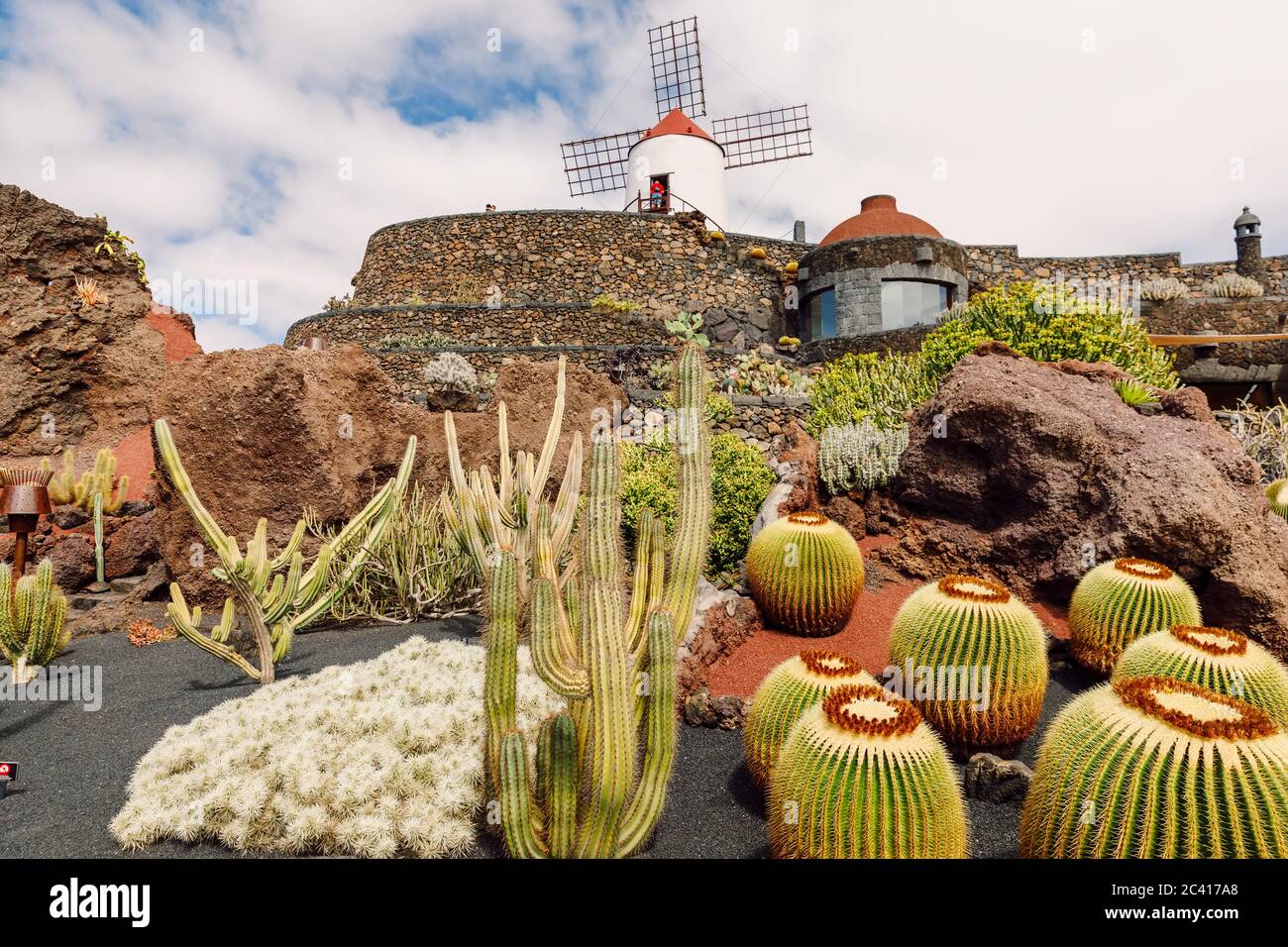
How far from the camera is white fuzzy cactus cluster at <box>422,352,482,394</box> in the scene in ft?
49.5

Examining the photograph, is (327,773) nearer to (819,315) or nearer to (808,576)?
(808,576)

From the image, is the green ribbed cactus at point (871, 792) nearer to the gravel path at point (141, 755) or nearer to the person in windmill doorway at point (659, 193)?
the gravel path at point (141, 755)

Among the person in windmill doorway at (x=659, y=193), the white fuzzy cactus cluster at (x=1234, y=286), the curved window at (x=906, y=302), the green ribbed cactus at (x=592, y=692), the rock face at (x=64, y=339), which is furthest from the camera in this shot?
the person in windmill doorway at (x=659, y=193)

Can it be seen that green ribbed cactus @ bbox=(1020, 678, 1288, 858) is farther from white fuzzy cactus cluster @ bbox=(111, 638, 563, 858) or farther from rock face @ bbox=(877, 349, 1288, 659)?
rock face @ bbox=(877, 349, 1288, 659)

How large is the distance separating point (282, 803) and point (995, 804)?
308cm

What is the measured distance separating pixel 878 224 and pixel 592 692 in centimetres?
2247

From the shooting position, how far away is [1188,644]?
3.37m

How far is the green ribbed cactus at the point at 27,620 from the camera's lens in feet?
15.2

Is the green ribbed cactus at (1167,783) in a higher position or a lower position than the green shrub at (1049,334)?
lower

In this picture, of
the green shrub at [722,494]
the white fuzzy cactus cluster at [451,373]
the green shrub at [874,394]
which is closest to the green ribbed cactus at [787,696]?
the green shrub at [722,494]

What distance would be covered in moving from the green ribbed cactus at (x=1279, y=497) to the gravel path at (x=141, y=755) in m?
3.68
